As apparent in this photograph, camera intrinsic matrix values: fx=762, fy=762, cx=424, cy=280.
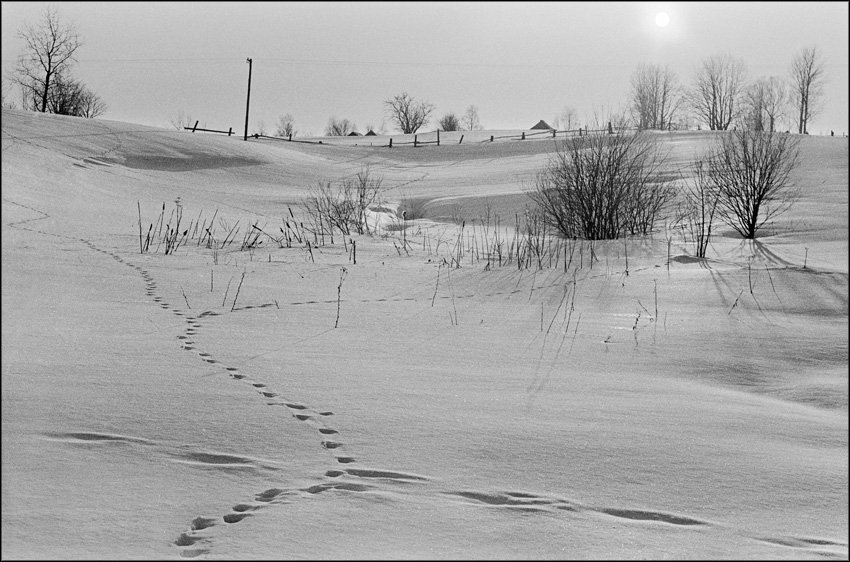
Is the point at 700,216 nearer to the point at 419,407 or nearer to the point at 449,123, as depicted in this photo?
the point at 419,407

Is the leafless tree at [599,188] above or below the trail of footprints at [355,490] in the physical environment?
→ above

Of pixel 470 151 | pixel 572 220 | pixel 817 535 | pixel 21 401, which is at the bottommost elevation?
pixel 817 535

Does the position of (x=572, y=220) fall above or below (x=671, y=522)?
above

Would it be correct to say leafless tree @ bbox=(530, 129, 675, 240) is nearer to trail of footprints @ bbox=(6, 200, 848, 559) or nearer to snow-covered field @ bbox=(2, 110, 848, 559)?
snow-covered field @ bbox=(2, 110, 848, 559)

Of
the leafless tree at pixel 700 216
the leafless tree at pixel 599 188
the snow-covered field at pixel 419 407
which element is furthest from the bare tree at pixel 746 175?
the snow-covered field at pixel 419 407

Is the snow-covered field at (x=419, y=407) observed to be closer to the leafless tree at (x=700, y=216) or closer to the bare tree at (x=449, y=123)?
the leafless tree at (x=700, y=216)

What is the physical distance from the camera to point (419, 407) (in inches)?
174

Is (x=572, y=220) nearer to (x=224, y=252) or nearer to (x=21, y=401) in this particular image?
(x=224, y=252)

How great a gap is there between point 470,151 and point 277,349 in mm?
41717

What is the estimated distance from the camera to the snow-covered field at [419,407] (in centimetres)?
268

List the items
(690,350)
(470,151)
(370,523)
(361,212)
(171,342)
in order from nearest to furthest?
1. (370,523)
2. (171,342)
3. (690,350)
4. (361,212)
5. (470,151)

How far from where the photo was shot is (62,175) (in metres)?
23.6

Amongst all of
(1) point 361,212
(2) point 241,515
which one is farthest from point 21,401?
(1) point 361,212

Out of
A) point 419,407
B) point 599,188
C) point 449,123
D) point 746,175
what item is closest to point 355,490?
point 419,407
